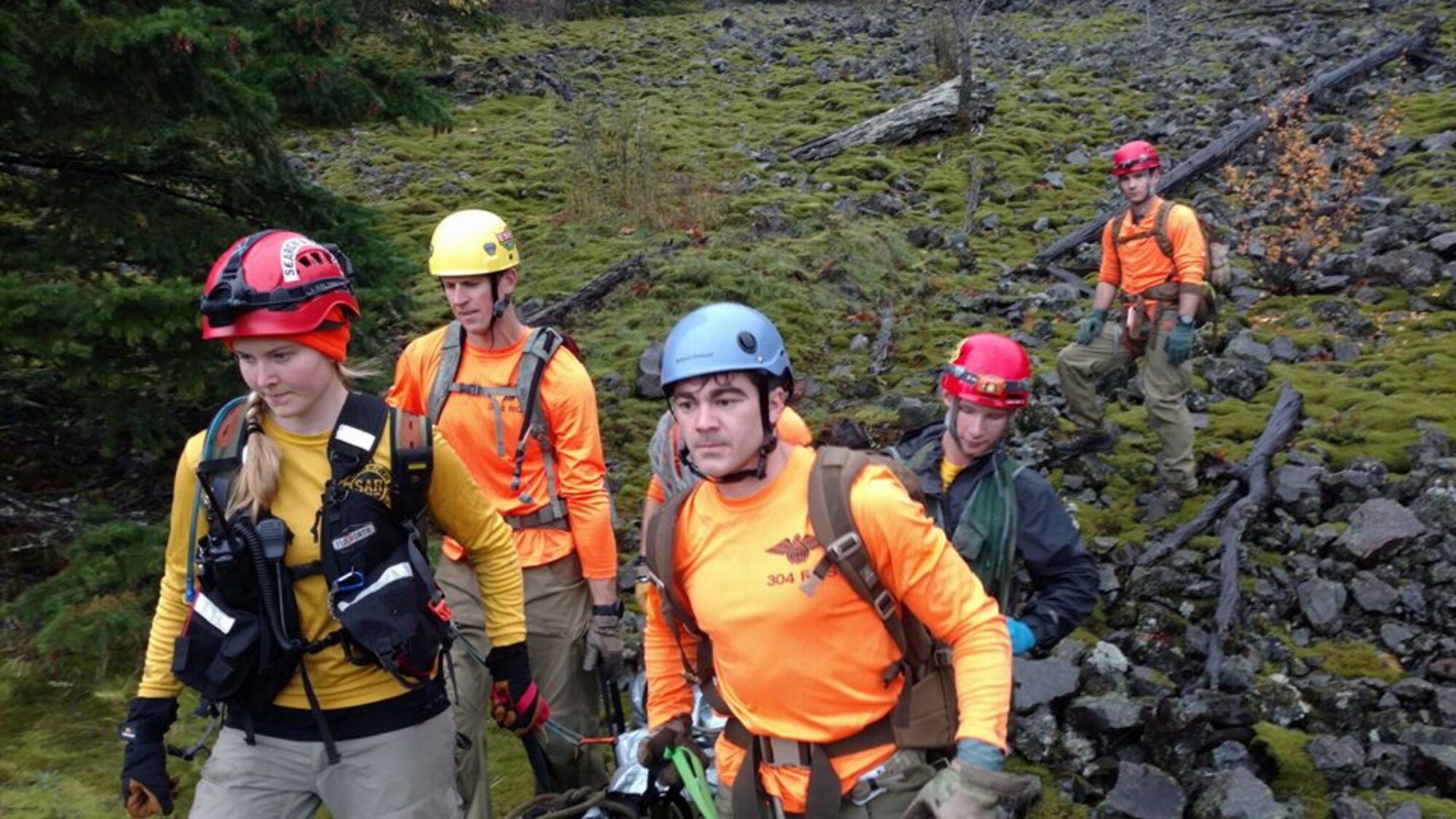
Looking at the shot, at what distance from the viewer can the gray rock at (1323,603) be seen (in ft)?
23.4

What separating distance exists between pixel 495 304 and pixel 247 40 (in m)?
2.48

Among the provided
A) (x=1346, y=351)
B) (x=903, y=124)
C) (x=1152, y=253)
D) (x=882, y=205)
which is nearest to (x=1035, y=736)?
(x=1152, y=253)

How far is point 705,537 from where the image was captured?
3.31 m

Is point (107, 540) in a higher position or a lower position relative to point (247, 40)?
lower

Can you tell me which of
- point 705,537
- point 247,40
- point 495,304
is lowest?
point 705,537

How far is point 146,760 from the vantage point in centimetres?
348

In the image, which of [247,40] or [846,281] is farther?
[846,281]

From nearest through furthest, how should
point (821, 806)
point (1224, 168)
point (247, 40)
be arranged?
point (821, 806) → point (247, 40) → point (1224, 168)

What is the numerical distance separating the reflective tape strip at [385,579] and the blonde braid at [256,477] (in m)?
0.42

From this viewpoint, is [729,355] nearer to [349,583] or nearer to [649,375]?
[349,583]

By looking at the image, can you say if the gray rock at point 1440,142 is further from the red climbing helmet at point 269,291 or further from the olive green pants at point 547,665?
the red climbing helmet at point 269,291

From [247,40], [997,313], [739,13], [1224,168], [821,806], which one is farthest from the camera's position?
[739,13]

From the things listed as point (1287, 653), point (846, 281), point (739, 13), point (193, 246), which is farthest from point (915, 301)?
point (739, 13)

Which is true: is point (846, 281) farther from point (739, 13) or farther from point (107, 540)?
point (739, 13)
